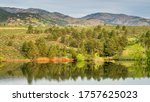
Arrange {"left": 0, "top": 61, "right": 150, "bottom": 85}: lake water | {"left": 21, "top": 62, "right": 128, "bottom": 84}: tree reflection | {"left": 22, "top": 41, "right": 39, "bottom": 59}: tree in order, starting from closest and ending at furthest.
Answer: {"left": 0, "top": 61, "right": 150, "bottom": 85}: lake water
{"left": 21, "top": 62, "right": 128, "bottom": 84}: tree reflection
{"left": 22, "top": 41, "right": 39, "bottom": 59}: tree

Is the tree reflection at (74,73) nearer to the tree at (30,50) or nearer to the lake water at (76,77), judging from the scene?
the lake water at (76,77)

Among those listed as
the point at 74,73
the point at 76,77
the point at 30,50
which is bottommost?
the point at 30,50

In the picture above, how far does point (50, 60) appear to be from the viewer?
123m

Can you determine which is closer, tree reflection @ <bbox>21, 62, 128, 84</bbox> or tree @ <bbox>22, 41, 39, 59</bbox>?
tree reflection @ <bbox>21, 62, 128, 84</bbox>

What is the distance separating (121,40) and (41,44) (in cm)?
2793

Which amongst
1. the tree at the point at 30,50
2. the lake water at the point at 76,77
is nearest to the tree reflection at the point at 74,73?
the lake water at the point at 76,77

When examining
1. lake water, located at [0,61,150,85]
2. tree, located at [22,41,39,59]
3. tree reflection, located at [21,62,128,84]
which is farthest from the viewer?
tree, located at [22,41,39,59]

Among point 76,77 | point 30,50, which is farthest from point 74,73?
point 30,50

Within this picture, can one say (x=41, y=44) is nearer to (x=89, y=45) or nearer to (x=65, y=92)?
(x=89, y=45)

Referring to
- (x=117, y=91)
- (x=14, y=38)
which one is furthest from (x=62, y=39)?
(x=117, y=91)

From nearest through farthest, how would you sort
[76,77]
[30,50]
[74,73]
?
1. [76,77]
2. [74,73]
3. [30,50]

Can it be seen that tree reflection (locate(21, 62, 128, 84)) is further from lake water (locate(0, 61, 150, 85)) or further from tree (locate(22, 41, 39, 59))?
tree (locate(22, 41, 39, 59))

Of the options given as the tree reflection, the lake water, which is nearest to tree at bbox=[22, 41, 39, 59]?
the tree reflection

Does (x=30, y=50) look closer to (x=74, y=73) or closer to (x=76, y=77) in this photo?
(x=74, y=73)
